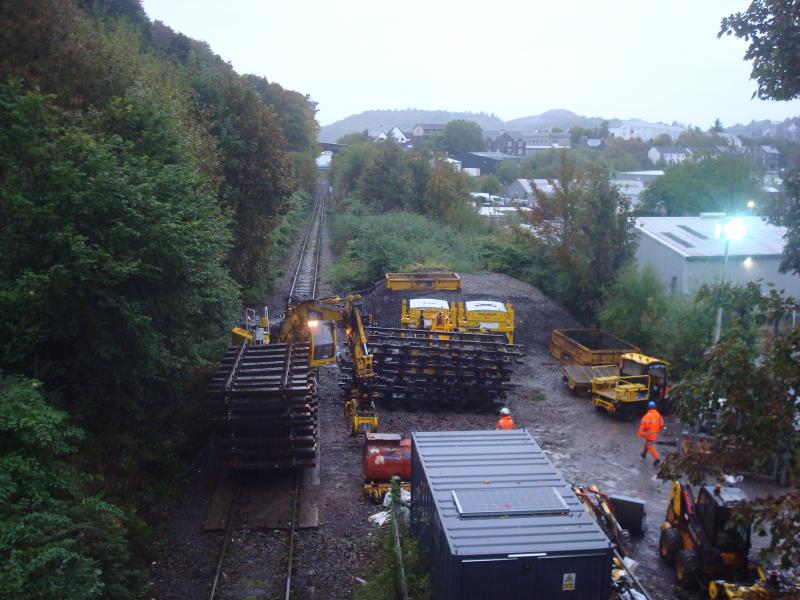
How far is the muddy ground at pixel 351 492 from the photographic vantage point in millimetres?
10086

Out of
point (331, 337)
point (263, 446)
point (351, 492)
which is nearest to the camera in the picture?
point (263, 446)

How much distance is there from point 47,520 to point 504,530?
5.05 m

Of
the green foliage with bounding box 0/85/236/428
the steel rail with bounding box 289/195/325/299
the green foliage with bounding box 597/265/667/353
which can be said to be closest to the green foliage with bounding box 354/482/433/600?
the green foliage with bounding box 0/85/236/428

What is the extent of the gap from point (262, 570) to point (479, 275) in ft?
71.8

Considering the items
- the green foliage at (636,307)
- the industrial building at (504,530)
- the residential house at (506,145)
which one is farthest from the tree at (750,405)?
the residential house at (506,145)

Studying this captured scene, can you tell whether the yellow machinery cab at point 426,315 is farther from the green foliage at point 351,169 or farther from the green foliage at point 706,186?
the green foliage at point 351,169

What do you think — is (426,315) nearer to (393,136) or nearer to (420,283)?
(420,283)

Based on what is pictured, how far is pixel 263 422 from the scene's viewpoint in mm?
12484

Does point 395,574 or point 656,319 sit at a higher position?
point 395,574

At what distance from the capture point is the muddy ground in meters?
10.1

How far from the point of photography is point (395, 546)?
956 centimetres

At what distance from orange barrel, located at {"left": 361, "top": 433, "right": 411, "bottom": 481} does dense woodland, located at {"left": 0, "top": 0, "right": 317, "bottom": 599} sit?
3.52 metres

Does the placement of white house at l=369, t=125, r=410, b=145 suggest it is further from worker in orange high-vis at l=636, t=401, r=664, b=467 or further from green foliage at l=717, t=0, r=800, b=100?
worker in orange high-vis at l=636, t=401, r=664, b=467

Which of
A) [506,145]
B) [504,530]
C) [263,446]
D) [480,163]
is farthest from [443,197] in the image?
[506,145]
